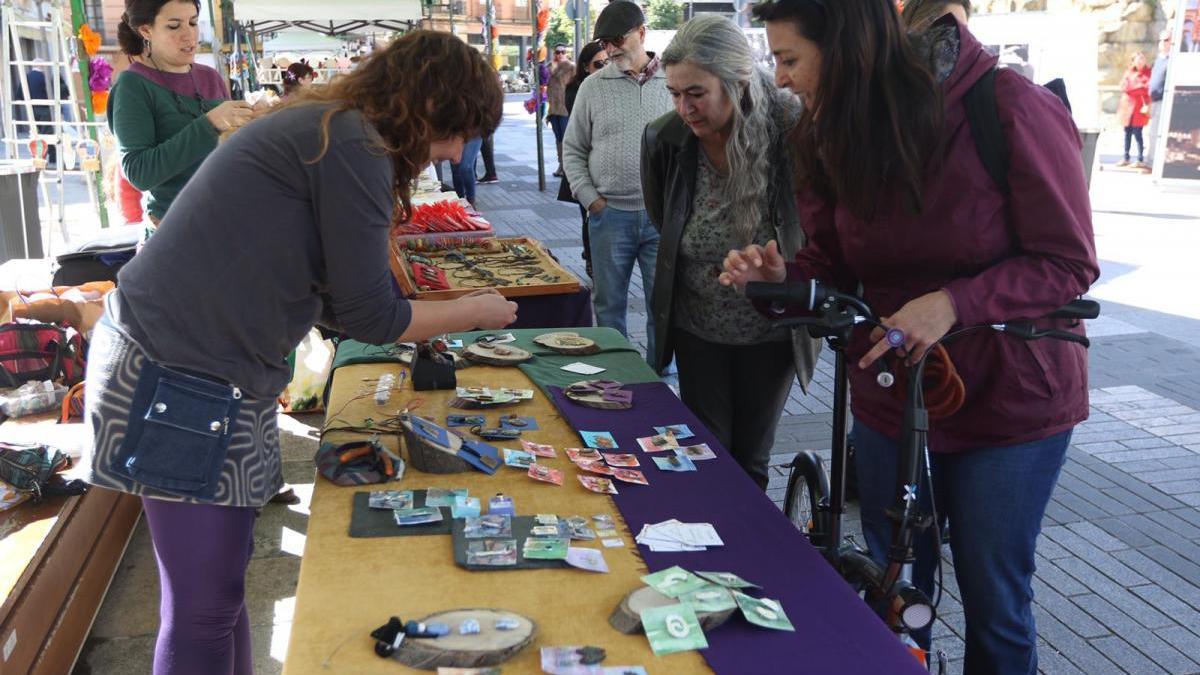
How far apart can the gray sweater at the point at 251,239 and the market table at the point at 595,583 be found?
0.37m

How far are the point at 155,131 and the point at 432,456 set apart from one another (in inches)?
65.9

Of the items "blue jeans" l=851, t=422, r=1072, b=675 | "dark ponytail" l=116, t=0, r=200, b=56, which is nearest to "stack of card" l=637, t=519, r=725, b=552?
"blue jeans" l=851, t=422, r=1072, b=675

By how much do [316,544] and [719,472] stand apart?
80 centimetres

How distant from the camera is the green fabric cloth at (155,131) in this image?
2.76 meters

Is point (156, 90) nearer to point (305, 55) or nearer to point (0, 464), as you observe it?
point (0, 464)

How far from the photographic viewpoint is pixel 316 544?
1604 mm

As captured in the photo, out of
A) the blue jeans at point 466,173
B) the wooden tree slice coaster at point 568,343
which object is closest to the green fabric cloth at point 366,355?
the wooden tree slice coaster at point 568,343

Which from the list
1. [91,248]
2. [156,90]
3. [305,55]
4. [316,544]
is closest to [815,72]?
[316,544]

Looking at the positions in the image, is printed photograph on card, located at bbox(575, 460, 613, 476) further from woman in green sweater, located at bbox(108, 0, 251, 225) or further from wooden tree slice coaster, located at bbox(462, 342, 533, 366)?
woman in green sweater, located at bbox(108, 0, 251, 225)

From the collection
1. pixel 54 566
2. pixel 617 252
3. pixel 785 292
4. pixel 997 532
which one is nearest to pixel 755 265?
pixel 785 292

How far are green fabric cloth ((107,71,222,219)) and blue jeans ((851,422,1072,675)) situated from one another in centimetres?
211

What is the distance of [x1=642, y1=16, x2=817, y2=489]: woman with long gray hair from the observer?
2.43m

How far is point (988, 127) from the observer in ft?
5.09

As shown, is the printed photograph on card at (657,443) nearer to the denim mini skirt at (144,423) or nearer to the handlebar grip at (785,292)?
the handlebar grip at (785,292)
